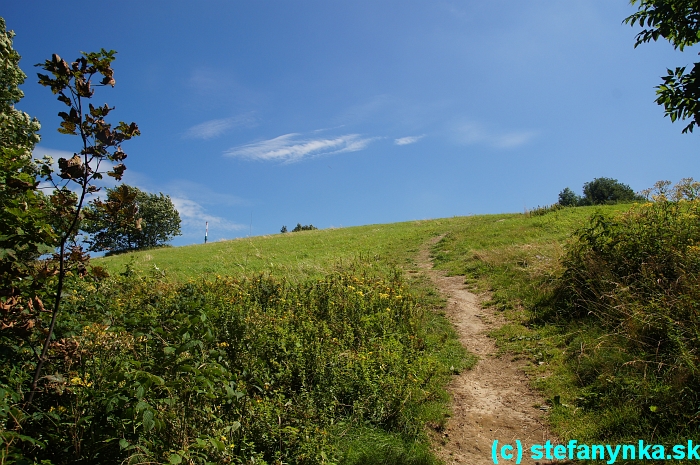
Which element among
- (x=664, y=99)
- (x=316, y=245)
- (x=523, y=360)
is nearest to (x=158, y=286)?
(x=523, y=360)

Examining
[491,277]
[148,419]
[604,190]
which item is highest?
[604,190]

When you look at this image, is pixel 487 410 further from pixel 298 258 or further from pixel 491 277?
pixel 298 258

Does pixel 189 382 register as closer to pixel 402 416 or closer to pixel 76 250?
pixel 76 250

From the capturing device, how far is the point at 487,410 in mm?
6254

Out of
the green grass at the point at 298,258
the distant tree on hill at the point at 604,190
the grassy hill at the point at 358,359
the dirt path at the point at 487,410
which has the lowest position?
the dirt path at the point at 487,410

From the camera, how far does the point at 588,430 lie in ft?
17.4

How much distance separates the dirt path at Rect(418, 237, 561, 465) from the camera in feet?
17.7

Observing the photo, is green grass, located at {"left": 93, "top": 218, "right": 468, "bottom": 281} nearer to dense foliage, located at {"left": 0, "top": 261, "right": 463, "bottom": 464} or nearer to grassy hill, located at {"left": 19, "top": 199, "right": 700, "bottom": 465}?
grassy hill, located at {"left": 19, "top": 199, "right": 700, "bottom": 465}

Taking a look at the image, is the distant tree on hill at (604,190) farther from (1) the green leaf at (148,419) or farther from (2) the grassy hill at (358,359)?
(1) the green leaf at (148,419)

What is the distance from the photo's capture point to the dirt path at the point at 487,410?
540cm

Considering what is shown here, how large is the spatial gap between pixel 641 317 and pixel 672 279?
141cm

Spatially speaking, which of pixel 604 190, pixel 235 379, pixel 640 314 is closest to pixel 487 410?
pixel 640 314

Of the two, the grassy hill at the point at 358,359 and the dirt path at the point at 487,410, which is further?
the dirt path at the point at 487,410

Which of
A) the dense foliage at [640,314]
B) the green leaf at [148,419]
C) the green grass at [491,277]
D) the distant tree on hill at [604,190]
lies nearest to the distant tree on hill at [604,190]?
the distant tree on hill at [604,190]
